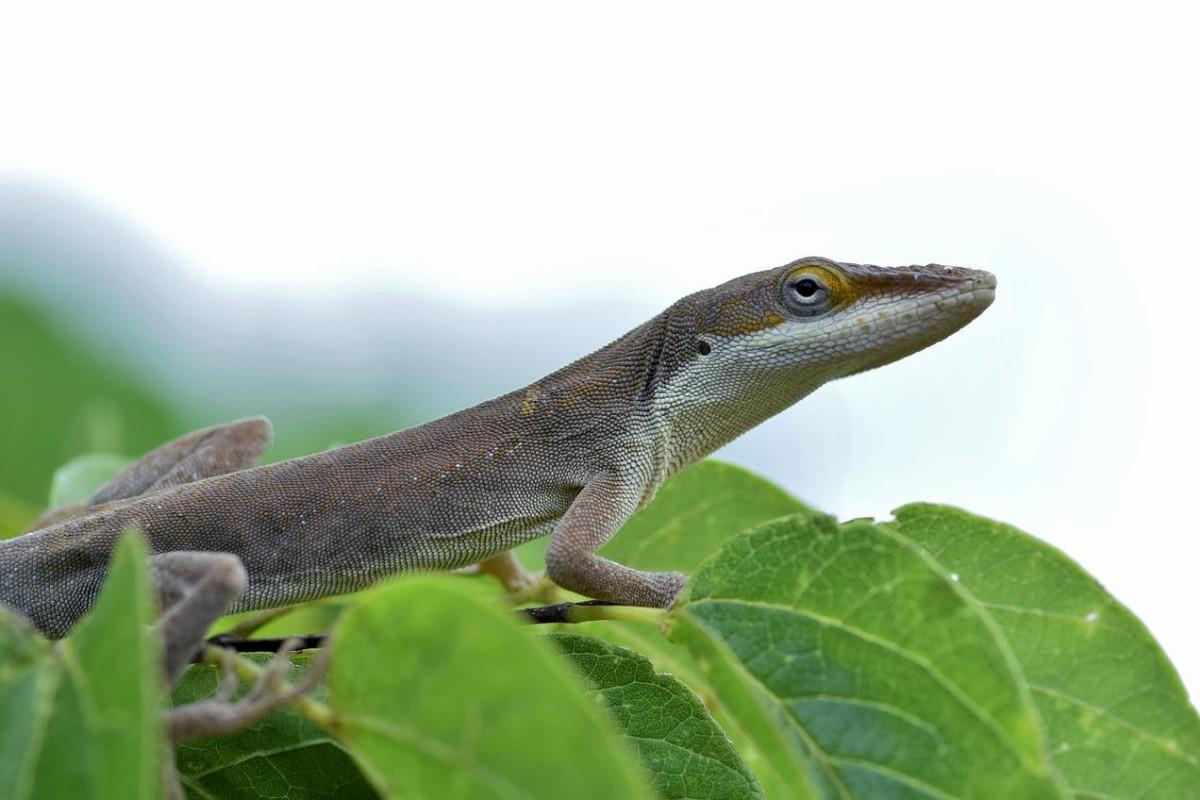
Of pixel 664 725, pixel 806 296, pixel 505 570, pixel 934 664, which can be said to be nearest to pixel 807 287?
pixel 806 296

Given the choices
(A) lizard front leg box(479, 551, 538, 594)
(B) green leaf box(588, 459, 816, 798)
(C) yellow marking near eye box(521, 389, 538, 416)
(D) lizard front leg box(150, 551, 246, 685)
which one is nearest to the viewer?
(D) lizard front leg box(150, 551, 246, 685)

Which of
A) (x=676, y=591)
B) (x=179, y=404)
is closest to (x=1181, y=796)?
(x=676, y=591)

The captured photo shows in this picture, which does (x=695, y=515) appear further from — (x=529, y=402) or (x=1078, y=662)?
(x=1078, y=662)

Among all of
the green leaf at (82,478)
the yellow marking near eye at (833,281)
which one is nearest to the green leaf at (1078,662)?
the yellow marking near eye at (833,281)

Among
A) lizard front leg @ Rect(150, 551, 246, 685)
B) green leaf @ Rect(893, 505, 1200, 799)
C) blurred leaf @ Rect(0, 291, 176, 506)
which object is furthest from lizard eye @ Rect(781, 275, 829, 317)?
blurred leaf @ Rect(0, 291, 176, 506)

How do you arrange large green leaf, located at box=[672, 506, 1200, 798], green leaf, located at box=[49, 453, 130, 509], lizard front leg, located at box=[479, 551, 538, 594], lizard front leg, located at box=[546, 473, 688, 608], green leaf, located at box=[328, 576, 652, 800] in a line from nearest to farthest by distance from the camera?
green leaf, located at box=[328, 576, 652, 800] < large green leaf, located at box=[672, 506, 1200, 798] < lizard front leg, located at box=[546, 473, 688, 608] < lizard front leg, located at box=[479, 551, 538, 594] < green leaf, located at box=[49, 453, 130, 509]

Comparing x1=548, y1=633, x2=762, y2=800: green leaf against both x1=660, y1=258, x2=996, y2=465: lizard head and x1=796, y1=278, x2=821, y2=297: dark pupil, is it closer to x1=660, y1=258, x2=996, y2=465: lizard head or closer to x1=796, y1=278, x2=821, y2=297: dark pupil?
x1=660, y1=258, x2=996, y2=465: lizard head

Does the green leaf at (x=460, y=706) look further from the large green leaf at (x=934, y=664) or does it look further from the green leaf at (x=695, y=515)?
the green leaf at (x=695, y=515)

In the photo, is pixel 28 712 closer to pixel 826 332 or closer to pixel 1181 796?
pixel 1181 796
